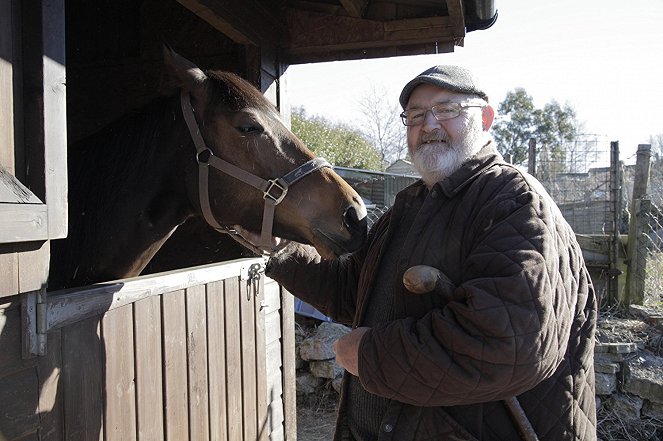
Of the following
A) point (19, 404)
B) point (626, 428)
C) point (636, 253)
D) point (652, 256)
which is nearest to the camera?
point (19, 404)

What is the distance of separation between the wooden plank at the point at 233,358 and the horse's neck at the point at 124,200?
0.52 m

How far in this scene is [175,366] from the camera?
2201mm

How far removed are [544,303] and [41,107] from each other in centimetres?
149

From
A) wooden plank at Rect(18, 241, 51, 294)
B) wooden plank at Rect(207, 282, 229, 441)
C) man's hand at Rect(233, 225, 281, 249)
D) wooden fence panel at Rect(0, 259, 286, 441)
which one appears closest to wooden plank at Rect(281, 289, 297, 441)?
wooden fence panel at Rect(0, 259, 286, 441)

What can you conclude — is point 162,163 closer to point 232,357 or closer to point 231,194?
point 231,194

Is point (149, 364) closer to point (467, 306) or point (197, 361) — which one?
point (197, 361)

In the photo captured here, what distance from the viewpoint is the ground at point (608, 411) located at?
4.63 metres

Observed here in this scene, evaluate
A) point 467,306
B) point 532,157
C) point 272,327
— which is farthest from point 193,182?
point 532,157

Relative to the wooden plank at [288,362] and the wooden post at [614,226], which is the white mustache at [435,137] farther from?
the wooden post at [614,226]

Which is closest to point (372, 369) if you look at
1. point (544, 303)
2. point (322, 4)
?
point (544, 303)

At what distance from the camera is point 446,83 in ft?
5.24

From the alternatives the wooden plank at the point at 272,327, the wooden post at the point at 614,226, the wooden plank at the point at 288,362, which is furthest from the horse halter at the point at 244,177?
the wooden post at the point at 614,226

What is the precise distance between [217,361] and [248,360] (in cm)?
36

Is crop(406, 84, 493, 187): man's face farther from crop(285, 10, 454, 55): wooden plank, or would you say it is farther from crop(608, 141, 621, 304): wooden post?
crop(608, 141, 621, 304): wooden post
